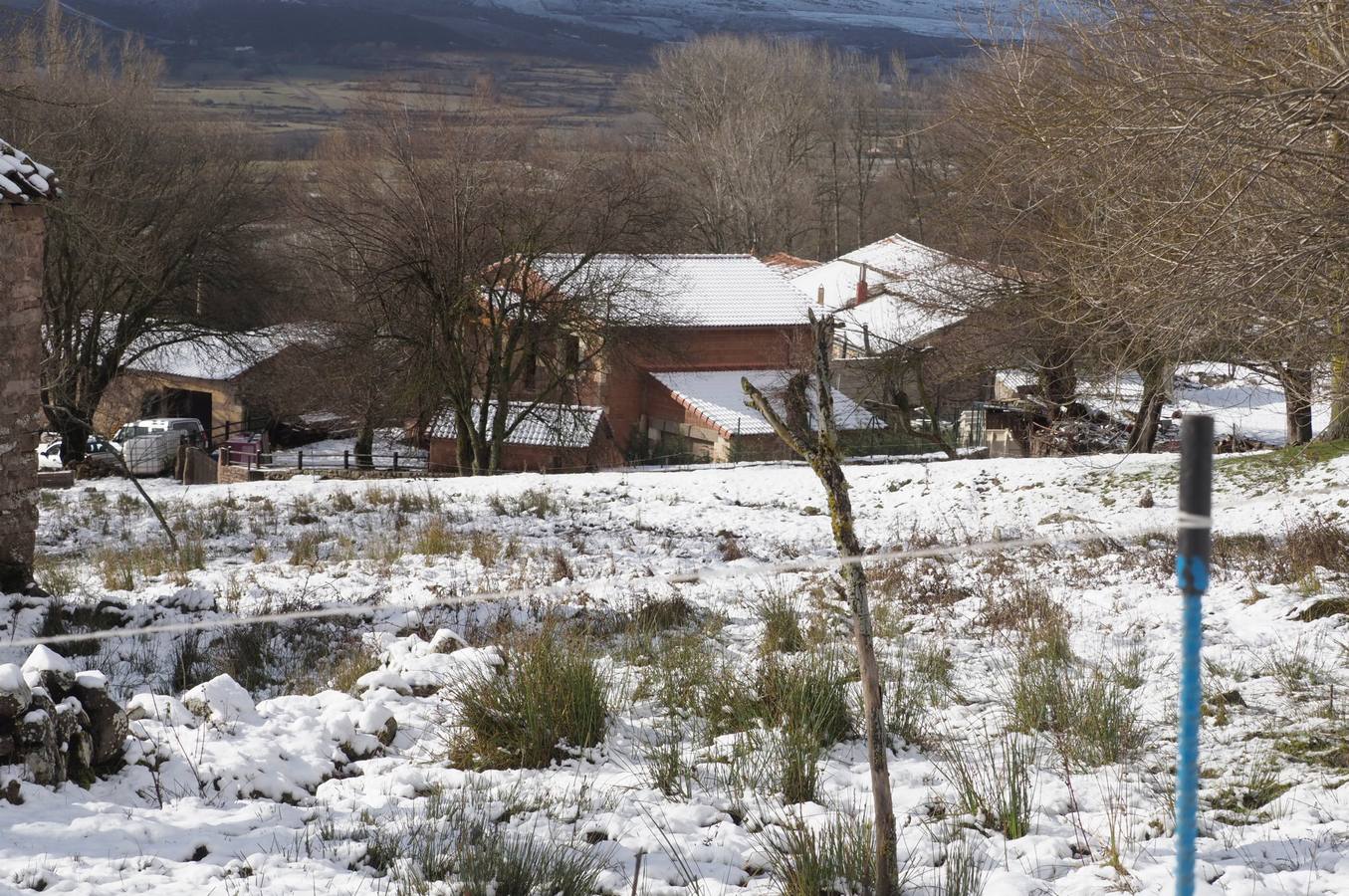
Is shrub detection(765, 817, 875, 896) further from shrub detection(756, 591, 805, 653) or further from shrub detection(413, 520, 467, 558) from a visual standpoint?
shrub detection(413, 520, 467, 558)

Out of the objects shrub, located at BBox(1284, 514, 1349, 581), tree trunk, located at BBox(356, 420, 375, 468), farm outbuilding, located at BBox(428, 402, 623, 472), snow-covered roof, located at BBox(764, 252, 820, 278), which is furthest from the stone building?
snow-covered roof, located at BBox(764, 252, 820, 278)

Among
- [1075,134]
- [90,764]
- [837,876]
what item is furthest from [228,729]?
[1075,134]

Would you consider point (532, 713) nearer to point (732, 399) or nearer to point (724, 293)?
point (732, 399)

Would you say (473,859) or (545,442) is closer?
(473,859)

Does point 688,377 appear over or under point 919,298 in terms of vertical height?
under

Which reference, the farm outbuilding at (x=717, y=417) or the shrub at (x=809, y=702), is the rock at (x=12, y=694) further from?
the farm outbuilding at (x=717, y=417)

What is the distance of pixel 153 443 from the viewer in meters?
36.4

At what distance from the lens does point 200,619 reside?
8.52m

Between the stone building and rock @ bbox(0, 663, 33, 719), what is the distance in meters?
5.29

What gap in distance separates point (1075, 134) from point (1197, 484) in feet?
23.1

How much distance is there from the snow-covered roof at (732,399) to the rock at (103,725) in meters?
29.2

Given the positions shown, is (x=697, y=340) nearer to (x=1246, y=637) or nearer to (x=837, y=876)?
(x=1246, y=637)

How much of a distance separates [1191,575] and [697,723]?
383cm

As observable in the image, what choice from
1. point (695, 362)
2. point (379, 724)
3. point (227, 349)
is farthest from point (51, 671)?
point (695, 362)
